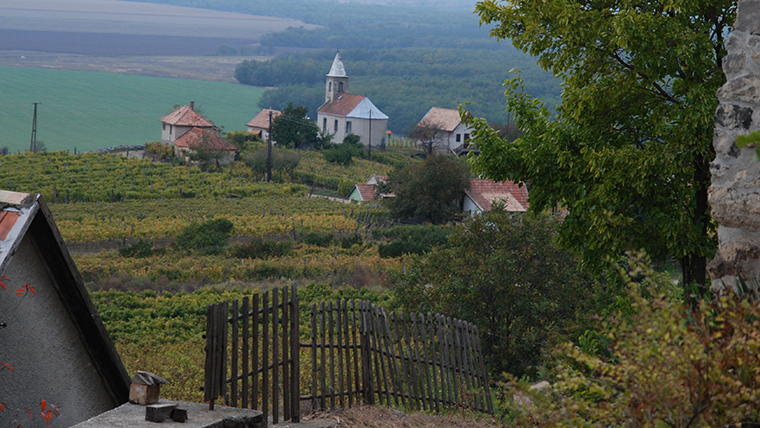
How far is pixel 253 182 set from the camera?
5856 centimetres

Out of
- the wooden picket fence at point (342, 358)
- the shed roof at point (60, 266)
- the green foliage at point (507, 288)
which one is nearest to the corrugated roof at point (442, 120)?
the green foliage at point (507, 288)

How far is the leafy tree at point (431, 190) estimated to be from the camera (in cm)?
4694

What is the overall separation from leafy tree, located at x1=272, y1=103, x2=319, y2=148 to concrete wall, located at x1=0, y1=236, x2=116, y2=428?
71286mm

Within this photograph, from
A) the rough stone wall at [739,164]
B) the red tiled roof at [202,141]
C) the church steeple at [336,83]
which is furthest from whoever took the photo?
the church steeple at [336,83]

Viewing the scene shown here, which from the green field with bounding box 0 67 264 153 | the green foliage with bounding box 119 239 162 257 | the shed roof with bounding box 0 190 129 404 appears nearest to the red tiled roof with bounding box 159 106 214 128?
the green field with bounding box 0 67 264 153

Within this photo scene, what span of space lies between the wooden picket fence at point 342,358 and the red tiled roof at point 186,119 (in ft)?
229

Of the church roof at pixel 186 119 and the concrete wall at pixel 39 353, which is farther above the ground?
the concrete wall at pixel 39 353

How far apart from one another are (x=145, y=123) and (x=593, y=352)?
484ft

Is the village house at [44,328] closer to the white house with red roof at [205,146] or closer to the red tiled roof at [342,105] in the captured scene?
the white house with red roof at [205,146]

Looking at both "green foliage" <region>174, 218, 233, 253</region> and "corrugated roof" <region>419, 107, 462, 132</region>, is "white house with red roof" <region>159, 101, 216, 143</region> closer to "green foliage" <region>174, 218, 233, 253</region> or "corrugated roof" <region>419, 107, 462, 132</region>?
"corrugated roof" <region>419, 107, 462, 132</region>

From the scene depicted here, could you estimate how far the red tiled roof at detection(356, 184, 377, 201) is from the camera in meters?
53.9

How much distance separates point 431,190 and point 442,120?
1712 inches

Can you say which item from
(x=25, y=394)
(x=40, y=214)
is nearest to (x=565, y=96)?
(x=40, y=214)

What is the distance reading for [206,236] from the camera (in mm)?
37719
